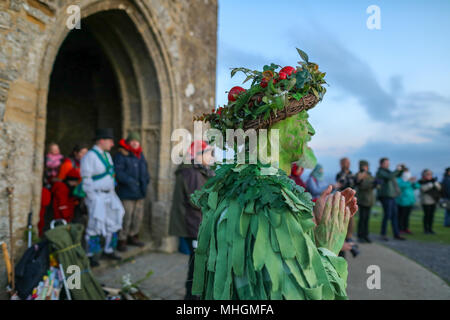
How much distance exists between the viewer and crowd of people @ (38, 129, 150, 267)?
13.7 ft

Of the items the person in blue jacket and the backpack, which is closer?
the backpack

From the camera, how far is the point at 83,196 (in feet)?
14.5

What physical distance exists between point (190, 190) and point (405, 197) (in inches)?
259

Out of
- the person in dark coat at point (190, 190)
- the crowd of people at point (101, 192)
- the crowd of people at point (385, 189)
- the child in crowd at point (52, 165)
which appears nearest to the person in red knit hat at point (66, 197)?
the crowd of people at point (101, 192)

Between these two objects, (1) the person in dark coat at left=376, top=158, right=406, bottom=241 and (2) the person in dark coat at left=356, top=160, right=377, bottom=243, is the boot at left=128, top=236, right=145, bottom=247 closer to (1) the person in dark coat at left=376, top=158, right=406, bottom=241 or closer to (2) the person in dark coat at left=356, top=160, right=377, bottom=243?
(2) the person in dark coat at left=356, top=160, right=377, bottom=243

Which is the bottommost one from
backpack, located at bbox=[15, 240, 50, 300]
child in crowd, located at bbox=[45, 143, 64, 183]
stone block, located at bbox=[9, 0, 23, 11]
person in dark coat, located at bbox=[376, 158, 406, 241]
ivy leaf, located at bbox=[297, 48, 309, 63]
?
backpack, located at bbox=[15, 240, 50, 300]

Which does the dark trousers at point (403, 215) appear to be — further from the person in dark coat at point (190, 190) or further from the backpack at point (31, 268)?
the backpack at point (31, 268)

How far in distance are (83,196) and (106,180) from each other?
452 millimetres

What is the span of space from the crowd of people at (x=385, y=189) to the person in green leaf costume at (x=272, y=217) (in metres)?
3.50

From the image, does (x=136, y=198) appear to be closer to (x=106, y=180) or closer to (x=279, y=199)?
(x=106, y=180)

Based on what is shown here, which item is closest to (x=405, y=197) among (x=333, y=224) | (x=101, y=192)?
(x=101, y=192)

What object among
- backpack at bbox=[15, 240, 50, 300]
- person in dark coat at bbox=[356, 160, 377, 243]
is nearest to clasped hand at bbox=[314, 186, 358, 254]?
backpack at bbox=[15, 240, 50, 300]

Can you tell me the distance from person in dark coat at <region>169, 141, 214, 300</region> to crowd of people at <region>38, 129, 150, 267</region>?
98cm
